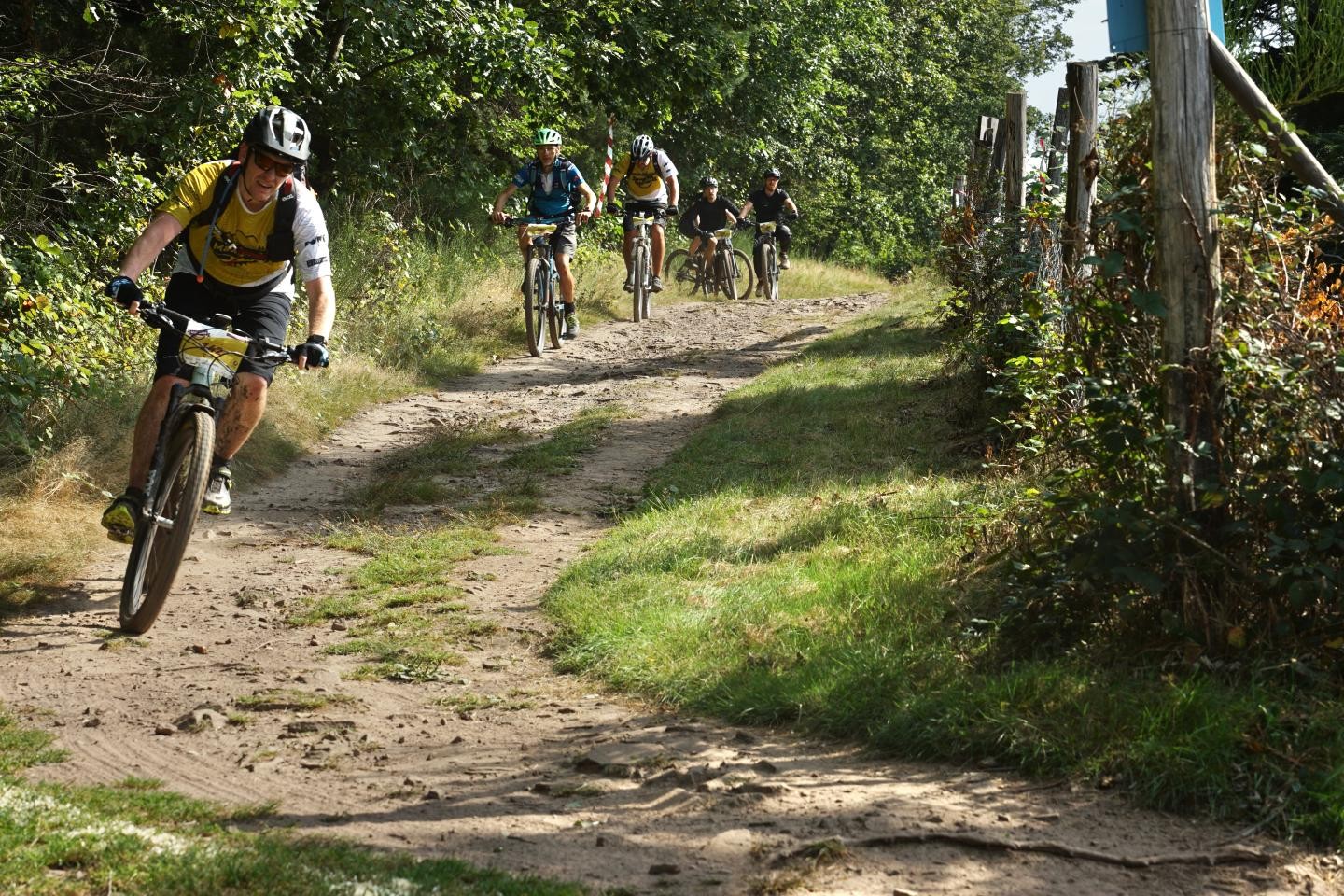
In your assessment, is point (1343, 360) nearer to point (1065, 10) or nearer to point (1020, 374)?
point (1020, 374)

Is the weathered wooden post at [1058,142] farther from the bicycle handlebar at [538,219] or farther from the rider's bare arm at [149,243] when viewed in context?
the bicycle handlebar at [538,219]

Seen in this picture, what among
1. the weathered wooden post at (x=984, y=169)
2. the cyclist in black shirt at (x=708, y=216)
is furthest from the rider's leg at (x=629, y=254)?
the weathered wooden post at (x=984, y=169)

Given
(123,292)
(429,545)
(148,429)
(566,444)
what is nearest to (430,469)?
(566,444)

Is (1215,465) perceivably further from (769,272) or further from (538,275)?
(769,272)

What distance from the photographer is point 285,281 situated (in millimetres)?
6988

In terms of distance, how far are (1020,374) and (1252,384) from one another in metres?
2.28

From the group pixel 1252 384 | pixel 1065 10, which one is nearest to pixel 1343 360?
pixel 1252 384

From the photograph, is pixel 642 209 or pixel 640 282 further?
pixel 640 282

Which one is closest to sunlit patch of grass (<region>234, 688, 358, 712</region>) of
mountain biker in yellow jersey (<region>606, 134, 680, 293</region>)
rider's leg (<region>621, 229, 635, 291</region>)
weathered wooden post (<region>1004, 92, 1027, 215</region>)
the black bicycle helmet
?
the black bicycle helmet

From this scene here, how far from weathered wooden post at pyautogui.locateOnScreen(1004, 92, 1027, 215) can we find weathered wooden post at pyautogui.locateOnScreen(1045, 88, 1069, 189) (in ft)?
3.54

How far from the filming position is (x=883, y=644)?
552 cm

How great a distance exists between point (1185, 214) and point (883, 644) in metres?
1.85

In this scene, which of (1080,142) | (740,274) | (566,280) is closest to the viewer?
(1080,142)

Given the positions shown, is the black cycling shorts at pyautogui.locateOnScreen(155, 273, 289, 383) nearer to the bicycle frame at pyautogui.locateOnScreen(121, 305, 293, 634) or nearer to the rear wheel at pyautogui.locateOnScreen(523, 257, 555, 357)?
the bicycle frame at pyautogui.locateOnScreen(121, 305, 293, 634)
